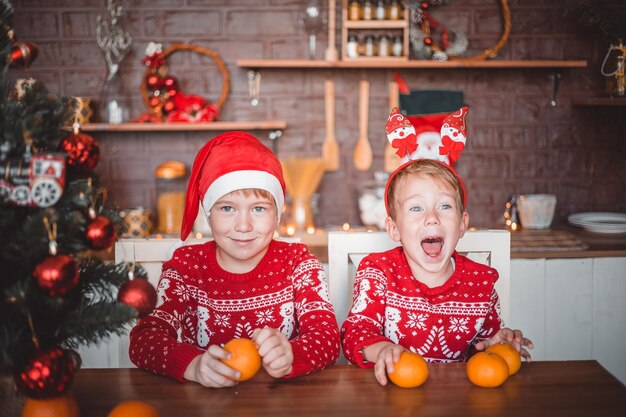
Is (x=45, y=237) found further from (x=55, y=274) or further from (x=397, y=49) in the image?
(x=397, y=49)

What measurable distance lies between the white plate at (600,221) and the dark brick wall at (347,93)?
0.44 feet

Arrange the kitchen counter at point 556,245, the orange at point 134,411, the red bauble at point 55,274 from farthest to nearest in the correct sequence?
the kitchen counter at point 556,245 → the orange at point 134,411 → the red bauble at point 55,274

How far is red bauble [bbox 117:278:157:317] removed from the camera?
713 mm

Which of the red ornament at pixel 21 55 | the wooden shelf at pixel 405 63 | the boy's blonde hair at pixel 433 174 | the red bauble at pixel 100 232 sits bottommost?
the red bauble at pixel 100 232

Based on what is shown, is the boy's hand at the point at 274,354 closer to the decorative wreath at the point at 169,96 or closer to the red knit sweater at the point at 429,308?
the red knit sweater at the point at 429,308

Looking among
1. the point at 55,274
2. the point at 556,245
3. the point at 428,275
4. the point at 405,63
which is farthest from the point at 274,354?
the point at 405,63

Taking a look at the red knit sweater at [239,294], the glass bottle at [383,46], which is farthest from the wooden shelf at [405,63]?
the red knit sweater at [239,294]

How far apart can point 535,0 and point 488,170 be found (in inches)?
29.7

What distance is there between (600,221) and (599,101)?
50 cm

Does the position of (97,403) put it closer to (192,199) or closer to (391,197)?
(192,199)

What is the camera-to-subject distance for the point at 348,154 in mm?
2594

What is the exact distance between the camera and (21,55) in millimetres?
729

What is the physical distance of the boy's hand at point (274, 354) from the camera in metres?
0.92

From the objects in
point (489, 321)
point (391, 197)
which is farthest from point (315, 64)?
point (489, 321)
